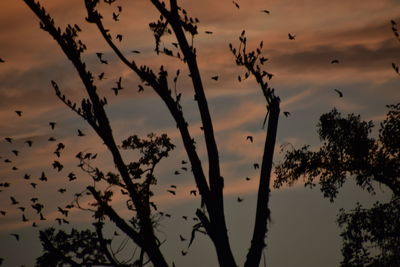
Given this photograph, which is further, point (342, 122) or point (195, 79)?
point (342, 122)

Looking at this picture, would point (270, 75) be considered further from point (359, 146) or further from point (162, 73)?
point (359, 146)

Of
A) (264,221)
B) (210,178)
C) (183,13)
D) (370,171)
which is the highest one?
(370,171)

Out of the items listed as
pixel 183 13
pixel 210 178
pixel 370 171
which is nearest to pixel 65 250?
pixel 183 13

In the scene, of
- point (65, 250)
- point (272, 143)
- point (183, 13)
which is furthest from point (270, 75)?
point (65, 250)

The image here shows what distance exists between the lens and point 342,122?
28625 millimetres

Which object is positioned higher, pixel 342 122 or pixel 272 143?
pixel 342 122

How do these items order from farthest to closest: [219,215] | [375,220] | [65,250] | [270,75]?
[375,220] → [65,250] → [270,75] → [219,215]

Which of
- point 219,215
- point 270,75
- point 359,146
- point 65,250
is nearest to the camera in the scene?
point 219,215

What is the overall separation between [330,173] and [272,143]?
21840 mm

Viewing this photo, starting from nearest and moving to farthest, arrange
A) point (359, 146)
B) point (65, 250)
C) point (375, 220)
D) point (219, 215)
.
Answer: point (219, 215) < point (65, 250) < point (375, 220) < point (359, 146)

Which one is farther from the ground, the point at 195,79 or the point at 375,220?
the point at 375,220

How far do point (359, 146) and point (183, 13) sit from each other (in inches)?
802

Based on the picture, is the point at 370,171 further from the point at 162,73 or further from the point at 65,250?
the point at 162,73

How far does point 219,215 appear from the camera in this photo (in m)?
7.07
